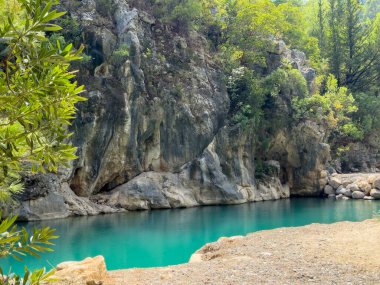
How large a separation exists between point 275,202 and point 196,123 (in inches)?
269

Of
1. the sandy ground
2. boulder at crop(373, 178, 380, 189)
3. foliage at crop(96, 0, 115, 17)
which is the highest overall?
foliage at crop(96, 0, 115, 17)

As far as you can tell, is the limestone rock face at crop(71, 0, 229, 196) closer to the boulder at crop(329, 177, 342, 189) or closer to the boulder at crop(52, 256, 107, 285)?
the boulder at crop(329, 177, 342, 189)

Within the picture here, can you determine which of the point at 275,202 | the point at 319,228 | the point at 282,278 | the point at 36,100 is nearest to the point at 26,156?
the point at 36,100

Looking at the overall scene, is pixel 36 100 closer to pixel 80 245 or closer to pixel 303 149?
pixel 80 245

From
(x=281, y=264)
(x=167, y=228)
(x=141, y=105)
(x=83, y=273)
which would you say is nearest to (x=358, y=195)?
(x=141, y=105)

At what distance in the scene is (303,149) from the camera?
28.0m

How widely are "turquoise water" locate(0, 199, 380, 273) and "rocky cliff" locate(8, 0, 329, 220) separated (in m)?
1.45

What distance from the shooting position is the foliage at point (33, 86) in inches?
68.7

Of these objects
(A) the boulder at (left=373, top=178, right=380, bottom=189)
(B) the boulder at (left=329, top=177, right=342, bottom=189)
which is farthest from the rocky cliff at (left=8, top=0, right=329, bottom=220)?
(A) the boulder at (left=373, top=178, right=380, bottom=189)

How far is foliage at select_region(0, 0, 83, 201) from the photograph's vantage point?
1745 mm

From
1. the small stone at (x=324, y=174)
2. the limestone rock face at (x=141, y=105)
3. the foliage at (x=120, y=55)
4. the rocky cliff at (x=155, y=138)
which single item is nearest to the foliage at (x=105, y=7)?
the rocky cliff at (x=155, y=138)

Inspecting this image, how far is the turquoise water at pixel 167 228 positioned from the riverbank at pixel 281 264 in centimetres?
207

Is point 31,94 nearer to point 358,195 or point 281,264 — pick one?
point 281,264

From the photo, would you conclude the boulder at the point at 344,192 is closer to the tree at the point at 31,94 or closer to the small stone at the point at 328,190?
the small stone at the point at 328,190
